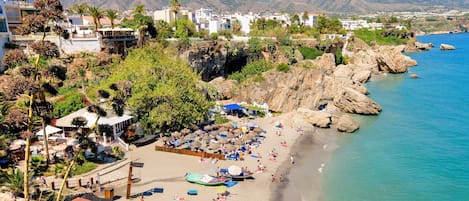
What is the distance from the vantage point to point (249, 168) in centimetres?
2630

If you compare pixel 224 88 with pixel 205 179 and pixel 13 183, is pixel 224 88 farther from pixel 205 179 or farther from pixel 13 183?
pixel 13 183

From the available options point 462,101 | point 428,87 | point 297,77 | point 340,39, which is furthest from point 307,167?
point 340,39

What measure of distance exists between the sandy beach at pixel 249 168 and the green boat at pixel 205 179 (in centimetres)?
30

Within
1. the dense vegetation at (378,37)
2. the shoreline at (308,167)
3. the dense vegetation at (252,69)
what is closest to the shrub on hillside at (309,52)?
the dense vegetation at (252,69)

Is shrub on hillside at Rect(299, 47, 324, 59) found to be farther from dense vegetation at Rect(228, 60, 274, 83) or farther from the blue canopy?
the blue canopy

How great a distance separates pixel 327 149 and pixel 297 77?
16.8 meters

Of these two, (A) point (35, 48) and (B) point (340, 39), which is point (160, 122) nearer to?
(A) point (35, 48)

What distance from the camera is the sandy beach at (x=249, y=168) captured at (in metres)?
22.4

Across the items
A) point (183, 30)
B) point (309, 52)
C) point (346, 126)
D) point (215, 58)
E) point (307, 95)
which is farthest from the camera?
point (309, 52)

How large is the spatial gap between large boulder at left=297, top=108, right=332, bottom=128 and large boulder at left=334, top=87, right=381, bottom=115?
6.43 meters

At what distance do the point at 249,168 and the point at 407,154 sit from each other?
14.2 m

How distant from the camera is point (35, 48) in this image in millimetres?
10875

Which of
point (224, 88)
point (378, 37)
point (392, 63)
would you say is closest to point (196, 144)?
point (224, 88)

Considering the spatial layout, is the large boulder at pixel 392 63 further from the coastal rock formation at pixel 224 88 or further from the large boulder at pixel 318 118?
the large boulder at pixel 318 118
